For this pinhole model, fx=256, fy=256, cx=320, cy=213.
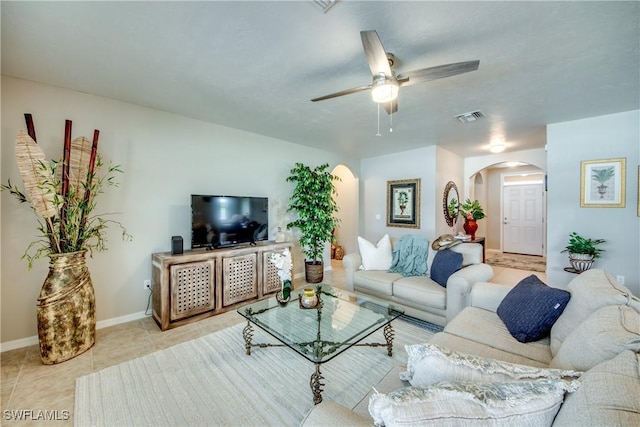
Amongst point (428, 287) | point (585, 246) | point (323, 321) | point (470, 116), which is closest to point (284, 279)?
point (323, 321)

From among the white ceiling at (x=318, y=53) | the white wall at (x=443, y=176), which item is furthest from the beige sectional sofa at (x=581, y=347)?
the white wall at (x=443, y=176)

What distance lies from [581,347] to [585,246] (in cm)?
303

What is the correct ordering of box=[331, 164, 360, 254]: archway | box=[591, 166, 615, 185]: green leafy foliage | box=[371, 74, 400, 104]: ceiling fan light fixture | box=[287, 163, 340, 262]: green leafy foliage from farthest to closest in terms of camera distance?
1. box=[331, 164, 360, 254]: archway
2. box=[287, 163, 340, 262]: green leafy foliage
3. box=[591, 166, 615, 185]: green leafy foliage
4. box=[371, 74, 400, 104]: ceiling fan light fixture

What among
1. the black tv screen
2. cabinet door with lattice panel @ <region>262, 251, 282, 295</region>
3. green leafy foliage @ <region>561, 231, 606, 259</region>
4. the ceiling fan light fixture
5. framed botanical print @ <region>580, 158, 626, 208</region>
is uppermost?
the ceiling fan light fixture

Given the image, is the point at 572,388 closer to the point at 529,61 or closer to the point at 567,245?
the point at 529,61

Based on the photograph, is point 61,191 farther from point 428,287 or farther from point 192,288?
point 428,287

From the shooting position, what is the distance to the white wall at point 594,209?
122 inches

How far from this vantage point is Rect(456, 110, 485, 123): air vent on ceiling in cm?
317

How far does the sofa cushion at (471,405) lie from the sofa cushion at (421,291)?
1958 millimetres

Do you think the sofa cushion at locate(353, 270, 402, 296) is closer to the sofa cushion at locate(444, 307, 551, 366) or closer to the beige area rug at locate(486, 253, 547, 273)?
the sofa cushion at locate(444, 307, 551, 366)

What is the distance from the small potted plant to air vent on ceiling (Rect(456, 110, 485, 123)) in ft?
6.63

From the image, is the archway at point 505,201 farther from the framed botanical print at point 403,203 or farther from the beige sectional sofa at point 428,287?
the beige sectional sofa at point 428,287

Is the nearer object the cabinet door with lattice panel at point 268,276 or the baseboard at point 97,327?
the baseboard at point 97,327

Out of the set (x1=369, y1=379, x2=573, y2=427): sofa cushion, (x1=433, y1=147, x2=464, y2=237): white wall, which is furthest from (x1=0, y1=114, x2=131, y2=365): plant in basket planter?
(x1=433, y1=147, x2=464, y2=237): white wall
